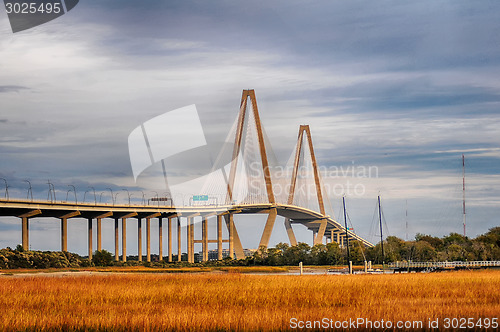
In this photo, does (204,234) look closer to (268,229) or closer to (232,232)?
(232,232)

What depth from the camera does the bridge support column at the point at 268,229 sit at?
119 metres

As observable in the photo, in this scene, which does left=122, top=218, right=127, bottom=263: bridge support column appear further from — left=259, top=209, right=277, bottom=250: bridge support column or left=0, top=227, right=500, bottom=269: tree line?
left=259, top=209, right=277, bottom=250: bridge support column

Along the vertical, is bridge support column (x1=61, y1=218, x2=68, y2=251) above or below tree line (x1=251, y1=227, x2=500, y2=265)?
above

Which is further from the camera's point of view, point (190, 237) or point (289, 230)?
point (289, 230)

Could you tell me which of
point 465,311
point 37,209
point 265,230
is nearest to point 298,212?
point 265,230

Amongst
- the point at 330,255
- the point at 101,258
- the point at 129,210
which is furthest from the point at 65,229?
the point at 330,255

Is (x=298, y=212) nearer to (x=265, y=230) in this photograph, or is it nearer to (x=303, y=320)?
(x=265, y=230)

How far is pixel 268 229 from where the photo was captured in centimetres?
12150

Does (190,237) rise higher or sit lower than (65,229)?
lower

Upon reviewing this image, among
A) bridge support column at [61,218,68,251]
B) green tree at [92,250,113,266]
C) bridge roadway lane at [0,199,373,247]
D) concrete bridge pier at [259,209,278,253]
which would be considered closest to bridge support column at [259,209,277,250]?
concrete bridge pier at [259,209,278,253]

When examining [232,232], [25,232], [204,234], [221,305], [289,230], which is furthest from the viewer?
[289,230]

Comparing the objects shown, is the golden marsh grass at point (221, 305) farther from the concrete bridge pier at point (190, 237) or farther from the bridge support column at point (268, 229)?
the concrete bridge pier at point (190, 237)

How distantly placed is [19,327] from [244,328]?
5974mm

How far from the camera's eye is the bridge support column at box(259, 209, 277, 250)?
Result: 391 ft
